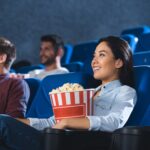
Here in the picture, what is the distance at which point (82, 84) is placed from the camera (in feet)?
7.12

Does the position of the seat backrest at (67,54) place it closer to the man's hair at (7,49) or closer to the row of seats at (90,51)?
the row of seats at (90,51)

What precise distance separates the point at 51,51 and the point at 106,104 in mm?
1630

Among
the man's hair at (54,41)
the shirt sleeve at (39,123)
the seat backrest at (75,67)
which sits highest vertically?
the man's hair at (54,41)

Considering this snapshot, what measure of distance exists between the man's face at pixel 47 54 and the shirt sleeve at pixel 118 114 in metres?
1.59

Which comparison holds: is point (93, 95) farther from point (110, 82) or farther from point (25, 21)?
point (25, 21)

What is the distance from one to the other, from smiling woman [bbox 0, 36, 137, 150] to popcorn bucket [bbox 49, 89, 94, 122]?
0.03 meters

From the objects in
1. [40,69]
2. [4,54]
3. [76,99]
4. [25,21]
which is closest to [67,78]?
[4,54]

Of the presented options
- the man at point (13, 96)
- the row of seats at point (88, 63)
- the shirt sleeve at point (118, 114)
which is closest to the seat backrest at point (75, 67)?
the row of seats at point (88, 63)

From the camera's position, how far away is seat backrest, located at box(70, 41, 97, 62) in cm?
342

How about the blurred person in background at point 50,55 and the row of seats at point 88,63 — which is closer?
the row of seats at point 88,63

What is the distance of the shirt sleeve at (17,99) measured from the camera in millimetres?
2014

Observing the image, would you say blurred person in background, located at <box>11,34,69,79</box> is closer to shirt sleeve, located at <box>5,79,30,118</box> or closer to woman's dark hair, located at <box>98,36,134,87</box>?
shirt sleeve, located at <box>5,79,30,118</box>

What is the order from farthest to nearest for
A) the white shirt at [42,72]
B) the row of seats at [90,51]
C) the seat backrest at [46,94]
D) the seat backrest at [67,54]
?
the seat backrest at [67,54] < the white shirt at [42,72] < the row of seats at [90,51] < the seat backrest at [46,94]

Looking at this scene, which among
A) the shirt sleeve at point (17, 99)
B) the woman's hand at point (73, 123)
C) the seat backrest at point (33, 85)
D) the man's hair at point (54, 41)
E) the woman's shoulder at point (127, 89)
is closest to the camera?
the woman's hand at point (73, 123)
